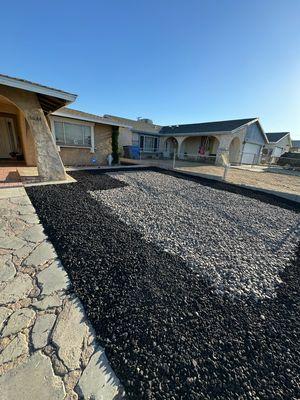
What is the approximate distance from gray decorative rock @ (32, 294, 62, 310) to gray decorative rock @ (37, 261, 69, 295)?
3.7 inches

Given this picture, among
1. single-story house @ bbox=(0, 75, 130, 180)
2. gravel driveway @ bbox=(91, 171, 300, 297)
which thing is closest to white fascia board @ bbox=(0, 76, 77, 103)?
single-story house @ bbox=(0, 75, 130, 180)

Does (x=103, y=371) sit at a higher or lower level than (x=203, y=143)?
lower

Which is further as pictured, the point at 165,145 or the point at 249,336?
the point at 165,145

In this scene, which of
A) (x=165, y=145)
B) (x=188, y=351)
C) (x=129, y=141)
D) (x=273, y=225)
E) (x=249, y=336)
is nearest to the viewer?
(x=188, y=351)

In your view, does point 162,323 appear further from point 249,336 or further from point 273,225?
point 273,225

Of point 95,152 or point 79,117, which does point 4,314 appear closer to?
point 79,117

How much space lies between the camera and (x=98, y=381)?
1313mm

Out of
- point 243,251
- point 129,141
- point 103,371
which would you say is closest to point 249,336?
point 103,371

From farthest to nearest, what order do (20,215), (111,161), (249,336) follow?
1. (111,161)
2. (20,215)
3. (249,336)

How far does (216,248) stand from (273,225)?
7.16ft

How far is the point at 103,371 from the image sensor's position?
1.38m

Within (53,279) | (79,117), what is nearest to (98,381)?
(53,279)

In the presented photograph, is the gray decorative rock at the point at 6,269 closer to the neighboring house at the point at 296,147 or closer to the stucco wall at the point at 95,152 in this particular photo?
the stucco wall at the point at 95,152

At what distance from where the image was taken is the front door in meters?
10.2
